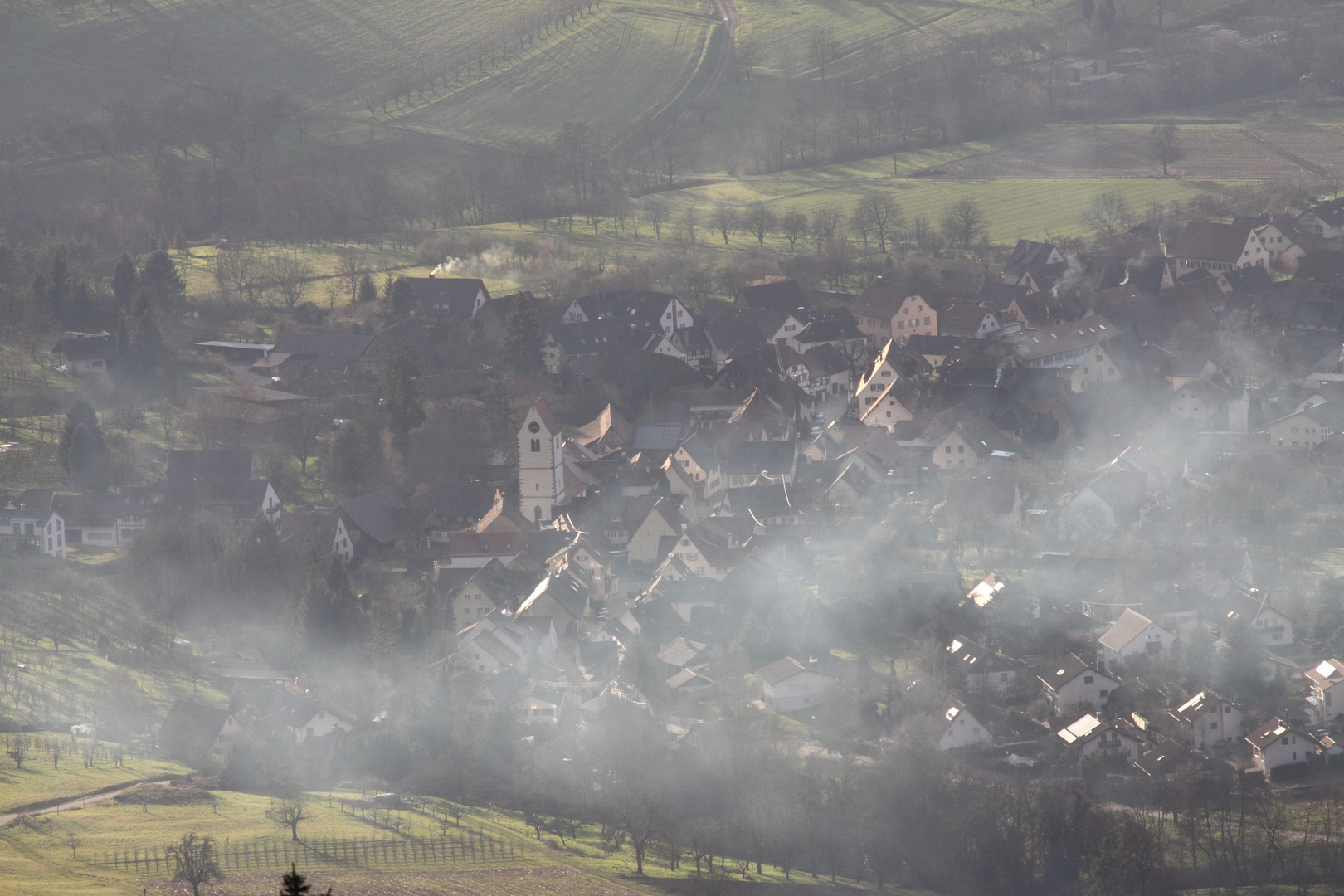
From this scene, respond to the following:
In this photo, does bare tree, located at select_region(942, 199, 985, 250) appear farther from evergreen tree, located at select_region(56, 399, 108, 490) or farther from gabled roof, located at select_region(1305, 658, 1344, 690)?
gabled roof, located at select_region(1305, 658, 1344, 690)

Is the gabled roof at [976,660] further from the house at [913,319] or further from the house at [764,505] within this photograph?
the house at [913,319]

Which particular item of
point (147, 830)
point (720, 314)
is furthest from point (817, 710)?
point (720, 314)

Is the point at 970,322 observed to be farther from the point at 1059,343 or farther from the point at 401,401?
the point at 401,401

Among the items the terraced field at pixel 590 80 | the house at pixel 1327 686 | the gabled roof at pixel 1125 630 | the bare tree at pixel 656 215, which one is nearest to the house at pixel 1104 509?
the gabled roof at pixel 1125 630

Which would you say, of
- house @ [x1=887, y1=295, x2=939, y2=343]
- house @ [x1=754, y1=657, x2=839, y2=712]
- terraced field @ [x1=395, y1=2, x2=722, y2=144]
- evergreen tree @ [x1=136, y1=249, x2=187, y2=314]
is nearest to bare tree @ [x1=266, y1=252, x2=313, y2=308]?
evergreen tree @ [x1=136, y1=249, x2=187, y2=314]

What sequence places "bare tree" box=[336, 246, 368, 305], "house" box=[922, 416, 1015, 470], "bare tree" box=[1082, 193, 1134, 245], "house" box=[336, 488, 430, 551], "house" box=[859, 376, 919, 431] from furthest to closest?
"bare tree" box=[1082, 193, 1134, 245] < "bare tree" box=[336, 246, 368, 305] < "house" box=[859, 376, 919, 431] < "house" box=[922, 416, 1015, 470] < "house" box=[336, 488, 430, 551]

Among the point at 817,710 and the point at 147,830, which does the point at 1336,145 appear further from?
the point at 147,830

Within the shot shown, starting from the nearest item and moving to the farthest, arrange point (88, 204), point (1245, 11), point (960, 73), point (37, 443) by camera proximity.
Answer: point (37, 443) < point (88, 204) < point (960, 73) < point (1245, 11)
